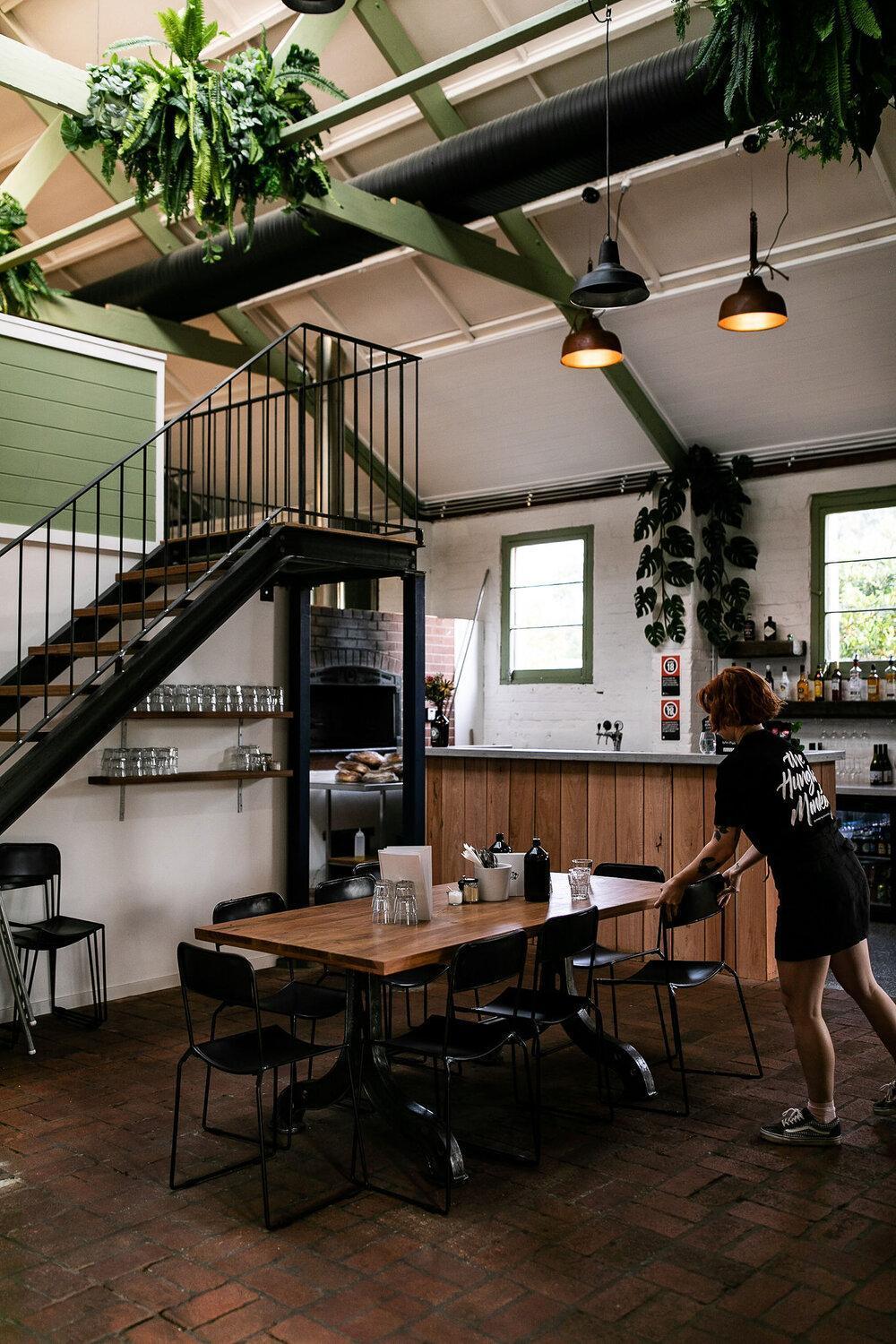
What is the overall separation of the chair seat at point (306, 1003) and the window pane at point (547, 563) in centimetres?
675

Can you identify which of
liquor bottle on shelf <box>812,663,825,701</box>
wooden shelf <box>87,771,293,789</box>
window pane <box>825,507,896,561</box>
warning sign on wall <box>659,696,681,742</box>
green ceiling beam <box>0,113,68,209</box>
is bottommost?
wooden shelf <box>87,771,293,789</box>

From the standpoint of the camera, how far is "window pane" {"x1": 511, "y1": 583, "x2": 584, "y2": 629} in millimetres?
10547

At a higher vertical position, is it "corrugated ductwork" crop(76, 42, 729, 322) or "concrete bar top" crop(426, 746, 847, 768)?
"corrugated ductwork" crop(76, 42, 729, 322)

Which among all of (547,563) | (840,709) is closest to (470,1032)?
(840,709)

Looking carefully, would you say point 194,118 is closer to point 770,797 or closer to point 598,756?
point 770,797

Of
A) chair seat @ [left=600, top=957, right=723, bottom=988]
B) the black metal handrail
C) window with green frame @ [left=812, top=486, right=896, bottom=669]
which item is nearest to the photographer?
chair seat @ [left=600, top=957, right=723, bottom=988]

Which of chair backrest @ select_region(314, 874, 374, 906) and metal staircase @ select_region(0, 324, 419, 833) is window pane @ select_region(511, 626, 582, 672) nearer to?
metal staircase @ select_region(0, 324, 419, 833)

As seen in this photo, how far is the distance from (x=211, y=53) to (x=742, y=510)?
17.0 ft

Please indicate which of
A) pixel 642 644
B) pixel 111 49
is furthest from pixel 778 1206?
pixel 642 644

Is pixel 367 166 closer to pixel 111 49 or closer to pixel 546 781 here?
pixel 111 49

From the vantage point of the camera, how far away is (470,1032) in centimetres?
376

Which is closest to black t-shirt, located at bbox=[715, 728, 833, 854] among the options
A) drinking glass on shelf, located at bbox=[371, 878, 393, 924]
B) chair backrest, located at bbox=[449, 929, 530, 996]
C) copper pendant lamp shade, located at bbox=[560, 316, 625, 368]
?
chair backrest, located at bbox=[449, 929, 530, 996]

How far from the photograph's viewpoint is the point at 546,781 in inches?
289

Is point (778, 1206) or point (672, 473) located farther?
point (672, 473)
